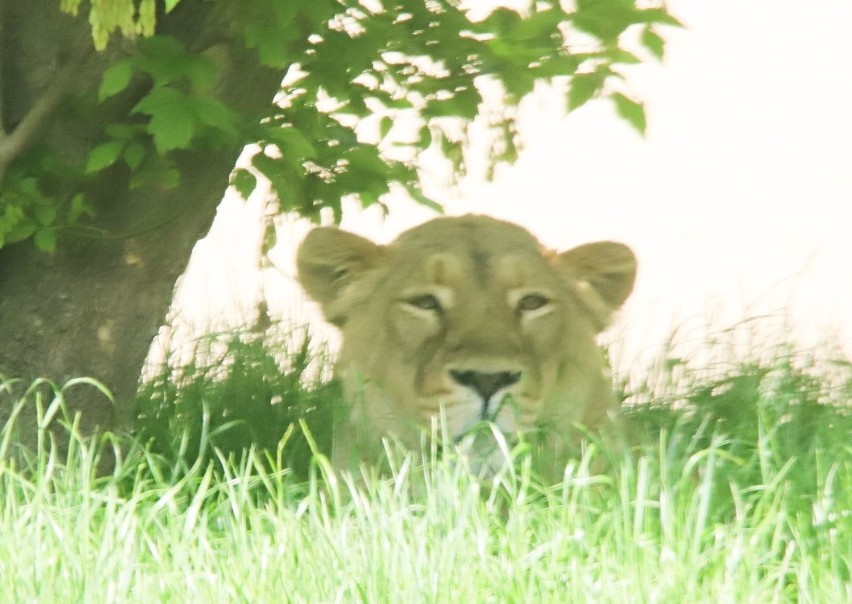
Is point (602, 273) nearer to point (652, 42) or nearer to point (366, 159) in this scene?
point (366, 159)

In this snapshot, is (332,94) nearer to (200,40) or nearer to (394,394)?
(200,40)

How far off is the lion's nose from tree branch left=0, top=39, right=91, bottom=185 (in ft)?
5.72

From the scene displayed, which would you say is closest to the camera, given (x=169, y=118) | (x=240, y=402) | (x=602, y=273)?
(x=169, y=118)

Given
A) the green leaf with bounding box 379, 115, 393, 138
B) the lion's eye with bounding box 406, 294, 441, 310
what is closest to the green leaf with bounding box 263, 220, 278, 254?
the green leaf with bounding box 379, 115, 393, 138

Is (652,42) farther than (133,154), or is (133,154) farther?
(133,154)

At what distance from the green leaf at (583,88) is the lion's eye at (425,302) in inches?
33.7

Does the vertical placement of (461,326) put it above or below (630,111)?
below

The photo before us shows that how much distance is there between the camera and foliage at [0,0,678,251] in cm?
A: 450

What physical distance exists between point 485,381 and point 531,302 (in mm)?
510

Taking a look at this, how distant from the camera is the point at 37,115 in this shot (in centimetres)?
511

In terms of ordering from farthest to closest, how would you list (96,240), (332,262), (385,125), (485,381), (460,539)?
1. (385,125)
2. (96,240)
3. (332,262)
4. (485,381)
5. (460,539)

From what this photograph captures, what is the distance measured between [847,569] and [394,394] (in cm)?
163

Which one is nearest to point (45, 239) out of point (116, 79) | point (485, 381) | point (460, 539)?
point (116, 79)

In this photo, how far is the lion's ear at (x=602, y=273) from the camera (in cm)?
532
